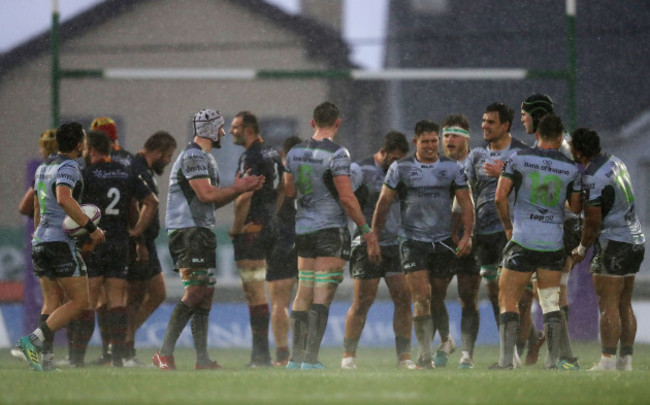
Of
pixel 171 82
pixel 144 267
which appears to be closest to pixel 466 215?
pixel 144 267

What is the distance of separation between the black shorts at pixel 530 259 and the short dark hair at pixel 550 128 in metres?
0.87

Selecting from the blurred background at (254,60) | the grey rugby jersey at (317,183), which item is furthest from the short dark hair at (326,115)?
the blurred background at (254,60)

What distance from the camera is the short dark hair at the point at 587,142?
1101cm

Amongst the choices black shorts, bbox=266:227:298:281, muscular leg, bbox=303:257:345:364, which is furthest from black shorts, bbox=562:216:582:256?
black shorts, bbox=266:227:298:281

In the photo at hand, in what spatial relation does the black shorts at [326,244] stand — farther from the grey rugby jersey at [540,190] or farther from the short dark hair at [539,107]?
the short dark hair at [539,107]

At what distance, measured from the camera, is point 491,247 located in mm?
11992

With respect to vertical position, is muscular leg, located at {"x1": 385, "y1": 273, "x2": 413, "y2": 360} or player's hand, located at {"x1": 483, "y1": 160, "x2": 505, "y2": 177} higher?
player's hand, located at {"x1": 483, "y1": 160, "x2": 505, "y2": 177}

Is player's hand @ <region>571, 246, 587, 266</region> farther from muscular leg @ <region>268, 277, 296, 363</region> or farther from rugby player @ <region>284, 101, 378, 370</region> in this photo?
muscular leg @ <region>268, 277, 296, 363</region>

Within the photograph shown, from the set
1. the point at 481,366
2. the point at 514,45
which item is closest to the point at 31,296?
the point at 481,366

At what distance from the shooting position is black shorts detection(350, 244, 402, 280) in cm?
1209

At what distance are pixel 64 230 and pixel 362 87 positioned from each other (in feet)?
52.7

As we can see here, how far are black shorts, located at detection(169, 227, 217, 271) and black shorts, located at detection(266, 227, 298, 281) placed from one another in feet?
4.92

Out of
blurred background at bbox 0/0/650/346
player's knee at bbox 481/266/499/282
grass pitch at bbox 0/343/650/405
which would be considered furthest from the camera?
blurred background at bbox 0/0/650/346

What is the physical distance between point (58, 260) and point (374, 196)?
300cm
